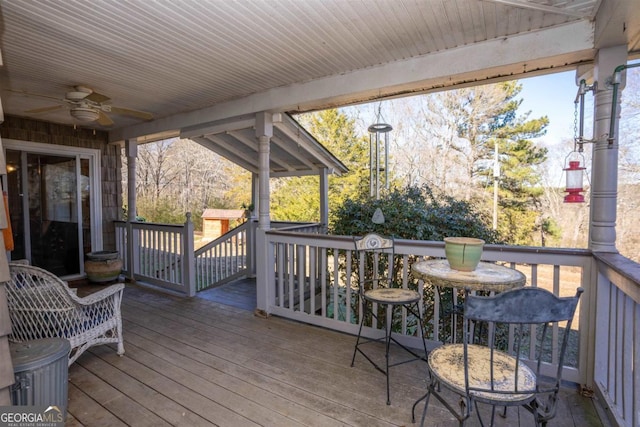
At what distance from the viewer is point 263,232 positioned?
3.98 metres

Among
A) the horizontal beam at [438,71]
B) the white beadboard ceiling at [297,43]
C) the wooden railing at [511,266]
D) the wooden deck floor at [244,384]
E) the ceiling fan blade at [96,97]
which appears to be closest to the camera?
the wooden railing at [511,266]

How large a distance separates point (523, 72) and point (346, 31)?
5.33 feet

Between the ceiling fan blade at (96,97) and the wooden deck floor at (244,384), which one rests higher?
the ceiling fan blade at (96,97)

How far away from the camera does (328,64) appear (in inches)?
124

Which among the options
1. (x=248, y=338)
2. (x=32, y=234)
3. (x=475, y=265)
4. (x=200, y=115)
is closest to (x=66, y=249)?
(x=32, y=234)

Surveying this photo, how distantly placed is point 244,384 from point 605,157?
121 inches

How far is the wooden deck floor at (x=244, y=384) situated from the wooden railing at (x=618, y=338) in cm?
21

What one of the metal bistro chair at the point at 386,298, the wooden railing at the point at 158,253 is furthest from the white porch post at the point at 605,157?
the wooden railing at the point at 158,253

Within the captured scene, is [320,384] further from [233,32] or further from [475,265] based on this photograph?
[233,32]

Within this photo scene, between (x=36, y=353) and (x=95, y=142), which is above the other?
(x=95, y=142)

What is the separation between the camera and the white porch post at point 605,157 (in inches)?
89.5

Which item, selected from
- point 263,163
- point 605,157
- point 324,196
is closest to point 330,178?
point 324,196

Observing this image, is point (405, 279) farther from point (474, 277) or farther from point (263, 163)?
point (263, 163)

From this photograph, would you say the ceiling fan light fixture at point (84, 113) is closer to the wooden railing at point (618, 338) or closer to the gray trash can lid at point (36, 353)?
the gray trash can lid at point (36, 353)
